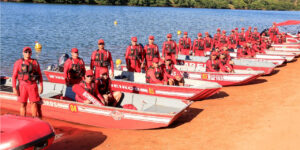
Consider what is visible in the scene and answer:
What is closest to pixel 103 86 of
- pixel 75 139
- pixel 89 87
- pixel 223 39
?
pixel 89 87

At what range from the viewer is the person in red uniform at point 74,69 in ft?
31.5

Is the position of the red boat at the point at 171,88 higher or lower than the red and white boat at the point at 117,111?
higher

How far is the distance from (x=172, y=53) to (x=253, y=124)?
20.6 feet

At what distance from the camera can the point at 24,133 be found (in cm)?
597

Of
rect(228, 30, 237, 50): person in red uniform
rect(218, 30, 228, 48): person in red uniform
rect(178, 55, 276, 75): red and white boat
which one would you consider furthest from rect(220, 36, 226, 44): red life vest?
rect(178, 55, 276, 75): red and white boat

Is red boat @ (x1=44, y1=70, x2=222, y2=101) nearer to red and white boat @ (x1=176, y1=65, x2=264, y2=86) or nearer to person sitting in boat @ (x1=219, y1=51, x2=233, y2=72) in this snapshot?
red and white boat @ (x1=176, y1=65, x2=264, y2=86)

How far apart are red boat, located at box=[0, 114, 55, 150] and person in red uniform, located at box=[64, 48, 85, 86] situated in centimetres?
333

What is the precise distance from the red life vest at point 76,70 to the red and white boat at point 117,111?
35.8 inches

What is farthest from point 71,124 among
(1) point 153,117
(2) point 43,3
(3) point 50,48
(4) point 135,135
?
(2) point 43,3

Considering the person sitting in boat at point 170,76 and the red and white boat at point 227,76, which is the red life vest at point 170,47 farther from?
the person sitting in boat at point 170,76

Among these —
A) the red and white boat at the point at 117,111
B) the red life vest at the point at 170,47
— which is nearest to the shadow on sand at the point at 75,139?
the red and white boat at the point at 117,111

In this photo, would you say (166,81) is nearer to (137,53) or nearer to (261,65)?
(137,53)

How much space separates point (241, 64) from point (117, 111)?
399 inches

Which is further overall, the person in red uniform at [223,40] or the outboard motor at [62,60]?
the person in red uniform at [223,40]
